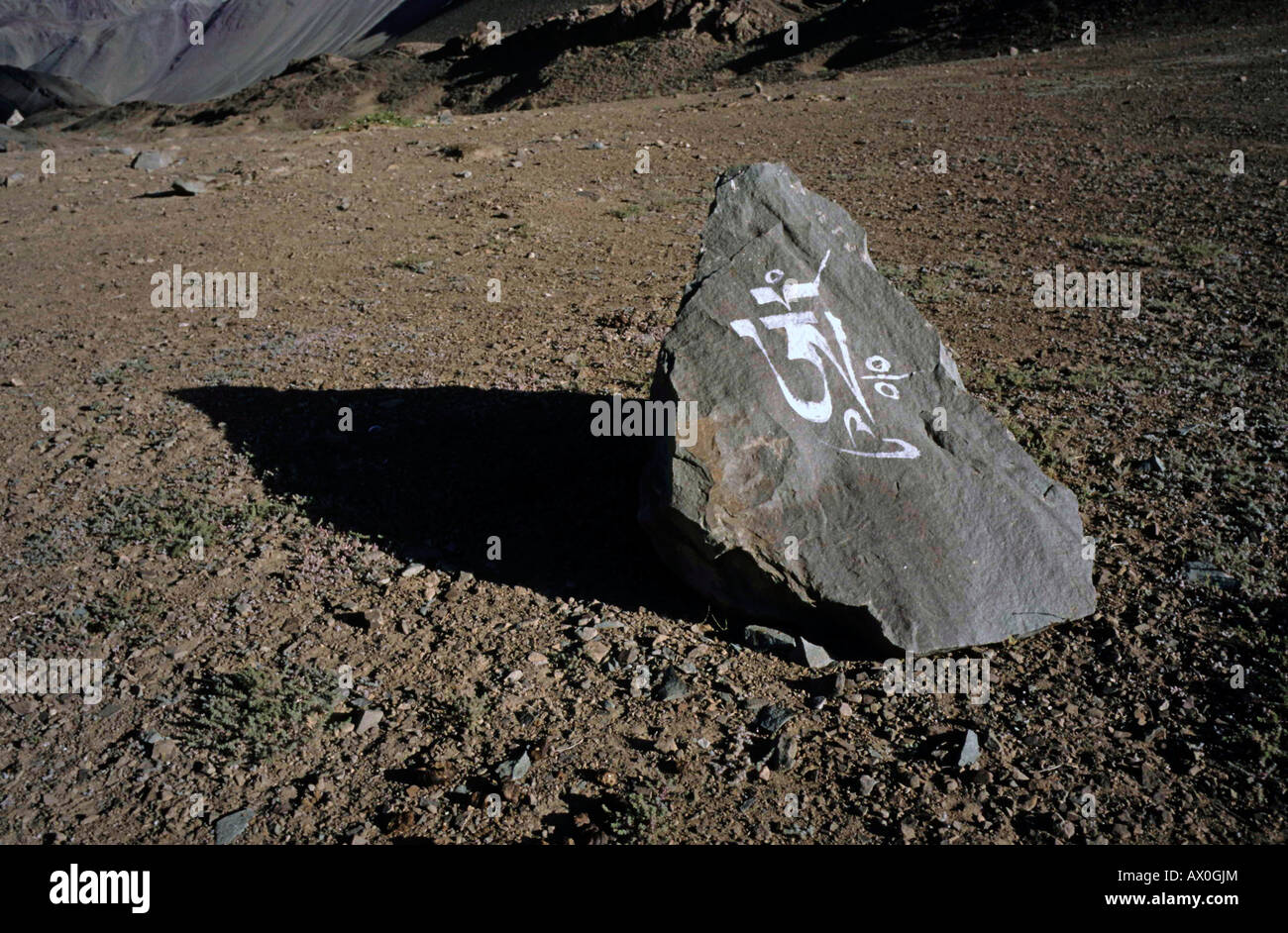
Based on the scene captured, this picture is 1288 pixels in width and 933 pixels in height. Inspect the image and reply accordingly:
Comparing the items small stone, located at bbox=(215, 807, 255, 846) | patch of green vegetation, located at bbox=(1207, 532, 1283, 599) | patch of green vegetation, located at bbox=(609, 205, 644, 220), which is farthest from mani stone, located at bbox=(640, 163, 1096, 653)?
patch of green vegetation, located at bbox=(609, 205, 644, 220)

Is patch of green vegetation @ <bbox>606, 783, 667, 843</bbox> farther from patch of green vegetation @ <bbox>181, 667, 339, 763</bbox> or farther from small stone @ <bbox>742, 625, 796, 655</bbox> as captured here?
patch of green vegetation @ <bbox>181, 667, 339, 763</bbox>

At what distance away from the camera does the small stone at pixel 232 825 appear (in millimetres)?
3432

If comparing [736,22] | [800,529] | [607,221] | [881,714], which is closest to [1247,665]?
[881,714]

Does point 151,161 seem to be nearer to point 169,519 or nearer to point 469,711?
point 169,519

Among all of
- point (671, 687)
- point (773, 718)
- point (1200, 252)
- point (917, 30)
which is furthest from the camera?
point (917, 30)

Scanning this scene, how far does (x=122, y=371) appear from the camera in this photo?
24.1 ft

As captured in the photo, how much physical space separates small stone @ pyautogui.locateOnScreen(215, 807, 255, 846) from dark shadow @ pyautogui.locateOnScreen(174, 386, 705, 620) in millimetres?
1675

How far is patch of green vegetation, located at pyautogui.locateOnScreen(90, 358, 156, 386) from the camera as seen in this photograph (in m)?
7.21

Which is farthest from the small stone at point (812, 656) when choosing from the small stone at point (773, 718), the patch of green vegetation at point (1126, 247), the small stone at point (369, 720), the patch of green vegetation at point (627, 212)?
the patch of green vegetation at point (627, 212)

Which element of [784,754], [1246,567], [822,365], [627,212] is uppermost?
[627,212]

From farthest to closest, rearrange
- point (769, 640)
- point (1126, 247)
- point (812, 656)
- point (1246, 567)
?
point (1126, 247) → point (1246, 567) → point (769, 640) → point (812, 656)

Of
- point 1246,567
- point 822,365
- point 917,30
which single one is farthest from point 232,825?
point 917,30

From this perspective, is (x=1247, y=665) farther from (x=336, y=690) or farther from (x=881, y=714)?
(x=336, y=690)

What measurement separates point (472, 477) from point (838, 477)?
2.33 metres
